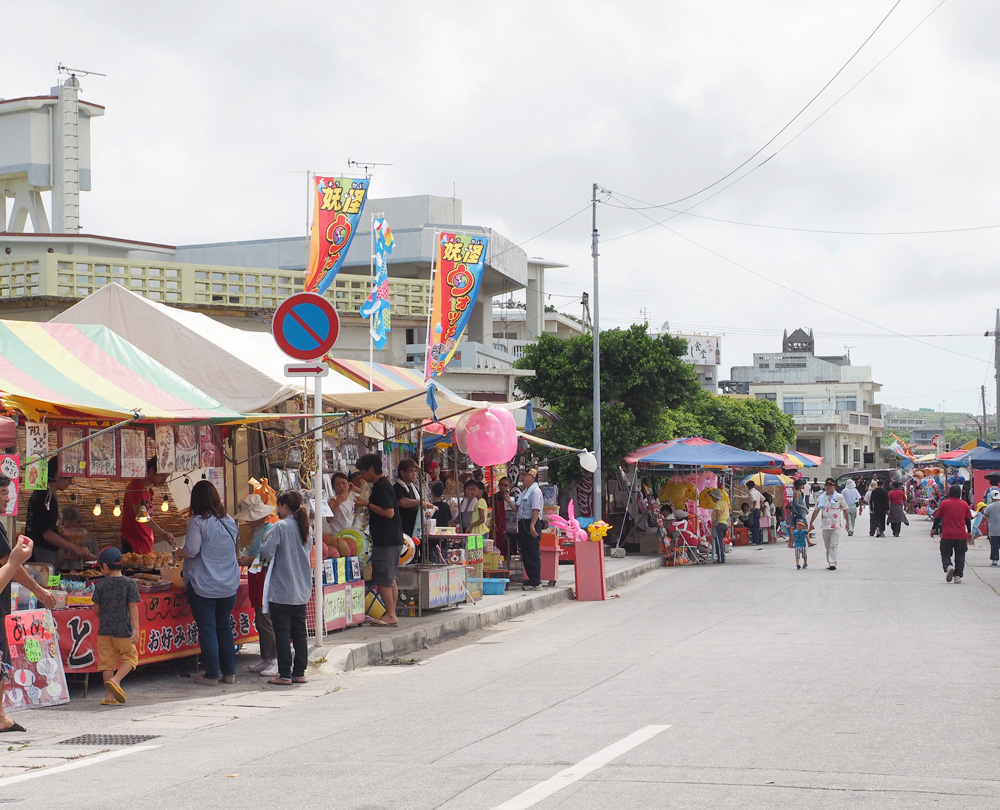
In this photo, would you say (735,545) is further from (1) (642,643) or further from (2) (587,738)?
(2) (587,738)

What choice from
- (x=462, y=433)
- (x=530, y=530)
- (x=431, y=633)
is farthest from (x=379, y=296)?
(x=431, y=633)

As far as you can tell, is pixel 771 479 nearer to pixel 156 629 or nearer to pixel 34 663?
pixel 156 629

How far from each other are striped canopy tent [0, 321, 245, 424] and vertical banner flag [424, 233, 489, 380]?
6.87 m

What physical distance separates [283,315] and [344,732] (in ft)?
15.2

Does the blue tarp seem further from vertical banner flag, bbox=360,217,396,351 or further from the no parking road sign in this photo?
the no parking road sign

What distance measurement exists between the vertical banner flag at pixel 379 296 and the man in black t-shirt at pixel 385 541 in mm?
2967

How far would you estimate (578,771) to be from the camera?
6492 millimetres

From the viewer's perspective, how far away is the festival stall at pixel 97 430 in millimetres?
9875

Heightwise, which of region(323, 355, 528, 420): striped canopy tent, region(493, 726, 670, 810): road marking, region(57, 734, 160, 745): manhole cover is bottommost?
region(57, 734, 160, 745): manhole cover

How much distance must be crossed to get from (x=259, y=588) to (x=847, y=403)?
108122mm

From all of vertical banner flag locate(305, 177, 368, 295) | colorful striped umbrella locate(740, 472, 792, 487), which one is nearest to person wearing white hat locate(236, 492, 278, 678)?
vertical banner flag locate(305, 177, 368, 295)

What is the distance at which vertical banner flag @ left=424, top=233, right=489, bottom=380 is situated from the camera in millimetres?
18688

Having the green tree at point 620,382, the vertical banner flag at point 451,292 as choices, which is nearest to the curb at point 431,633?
the vertical banner flag at point 451,292

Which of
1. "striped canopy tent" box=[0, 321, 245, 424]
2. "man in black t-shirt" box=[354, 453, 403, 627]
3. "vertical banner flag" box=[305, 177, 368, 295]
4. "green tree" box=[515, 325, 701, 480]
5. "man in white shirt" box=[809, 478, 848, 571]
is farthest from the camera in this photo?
"green tree" box=[515, 325, 701, 480]
